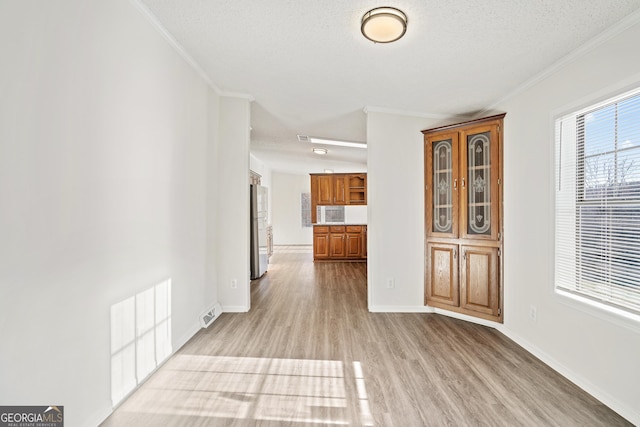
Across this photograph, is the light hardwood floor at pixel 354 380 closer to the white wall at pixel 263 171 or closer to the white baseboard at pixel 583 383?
the white baseboard at pixel 583 383

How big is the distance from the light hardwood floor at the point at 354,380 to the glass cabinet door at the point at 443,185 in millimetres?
1169

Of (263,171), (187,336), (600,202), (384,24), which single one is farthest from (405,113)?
(263,171)

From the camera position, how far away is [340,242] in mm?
7156

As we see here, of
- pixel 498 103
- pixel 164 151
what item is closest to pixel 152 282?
pixel 164 151

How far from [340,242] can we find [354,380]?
5.04 metres

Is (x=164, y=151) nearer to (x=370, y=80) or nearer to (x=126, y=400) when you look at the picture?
(x=126, y=400)

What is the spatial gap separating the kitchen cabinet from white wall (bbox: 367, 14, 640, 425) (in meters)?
3.46

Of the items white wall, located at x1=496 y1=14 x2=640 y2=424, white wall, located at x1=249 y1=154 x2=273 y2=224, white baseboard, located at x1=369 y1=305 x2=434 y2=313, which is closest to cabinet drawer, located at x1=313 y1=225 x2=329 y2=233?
white wall, located at x1=249 y1=154 x2=273 y2=224

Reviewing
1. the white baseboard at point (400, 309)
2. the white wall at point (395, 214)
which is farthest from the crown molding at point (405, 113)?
the white baseboard at point (400, 309)

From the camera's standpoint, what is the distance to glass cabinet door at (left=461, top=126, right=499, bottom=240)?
3.12m

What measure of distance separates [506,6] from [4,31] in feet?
8.70

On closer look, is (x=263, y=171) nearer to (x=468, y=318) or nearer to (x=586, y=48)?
(x=468, y=318)

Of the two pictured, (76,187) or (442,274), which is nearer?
(76,187)

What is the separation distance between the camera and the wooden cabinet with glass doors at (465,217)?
311 centimetres
